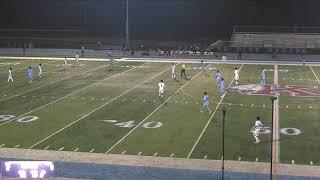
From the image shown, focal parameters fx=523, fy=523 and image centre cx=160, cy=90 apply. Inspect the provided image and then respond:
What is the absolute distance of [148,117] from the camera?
76.2ft

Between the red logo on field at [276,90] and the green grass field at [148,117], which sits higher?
the red logo on field at [276,90]

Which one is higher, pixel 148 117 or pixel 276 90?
pixel 276 90

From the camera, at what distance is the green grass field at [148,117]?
59.6ft

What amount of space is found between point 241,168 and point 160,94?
13.2 meters

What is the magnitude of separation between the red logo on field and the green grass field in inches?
17.9

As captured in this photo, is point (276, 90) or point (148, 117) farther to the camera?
point (276, 90)

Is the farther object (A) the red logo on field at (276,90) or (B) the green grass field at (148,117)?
(A) the red logo on field at (276,90)

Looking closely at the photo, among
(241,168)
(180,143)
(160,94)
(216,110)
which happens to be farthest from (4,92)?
(241,168)

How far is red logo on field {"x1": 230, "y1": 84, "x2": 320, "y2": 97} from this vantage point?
29423 mm

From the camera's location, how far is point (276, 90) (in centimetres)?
3056

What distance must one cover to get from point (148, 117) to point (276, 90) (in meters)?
10.4

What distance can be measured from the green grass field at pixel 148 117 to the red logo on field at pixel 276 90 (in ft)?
1.49

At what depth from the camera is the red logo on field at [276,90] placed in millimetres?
29423

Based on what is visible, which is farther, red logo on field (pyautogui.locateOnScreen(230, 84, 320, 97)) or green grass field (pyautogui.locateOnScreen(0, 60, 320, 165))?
red logo on field (pyautogui.locateOnScreen(230, 84, 320, 97))
